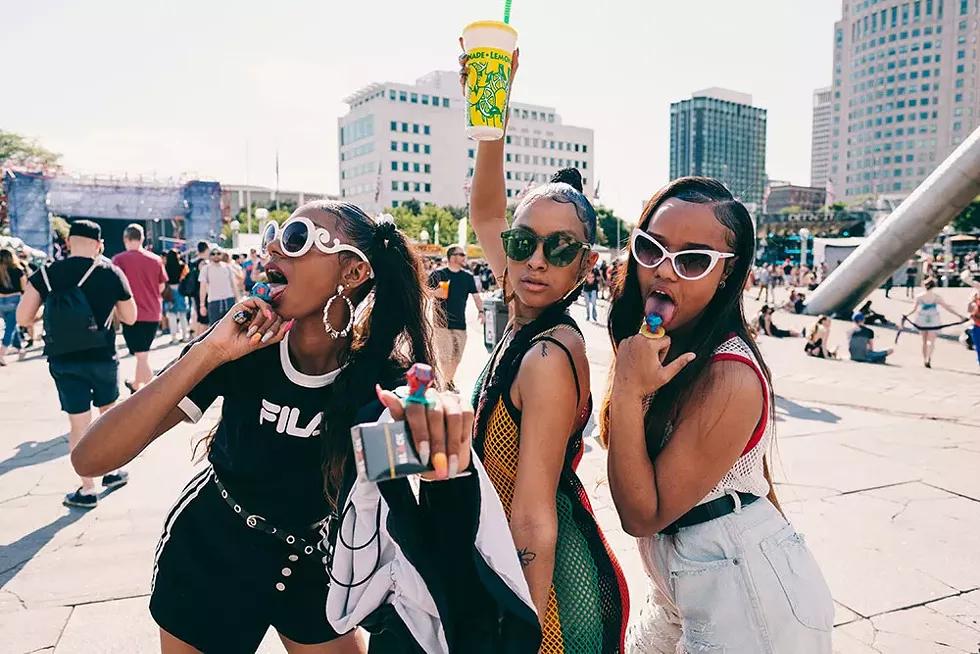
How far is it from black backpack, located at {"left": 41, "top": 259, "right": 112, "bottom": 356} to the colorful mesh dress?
183 inches

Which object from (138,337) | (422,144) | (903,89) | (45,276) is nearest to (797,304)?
(138,337)

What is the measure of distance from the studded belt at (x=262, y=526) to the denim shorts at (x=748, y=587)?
1.08 metres

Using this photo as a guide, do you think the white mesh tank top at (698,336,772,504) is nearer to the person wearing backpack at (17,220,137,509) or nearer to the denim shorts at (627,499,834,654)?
the denim shorts at (627,499,834,654)

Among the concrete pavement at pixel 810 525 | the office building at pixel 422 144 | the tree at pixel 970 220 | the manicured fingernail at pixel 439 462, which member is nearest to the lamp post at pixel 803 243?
the concrete pavement at pixel 810 525

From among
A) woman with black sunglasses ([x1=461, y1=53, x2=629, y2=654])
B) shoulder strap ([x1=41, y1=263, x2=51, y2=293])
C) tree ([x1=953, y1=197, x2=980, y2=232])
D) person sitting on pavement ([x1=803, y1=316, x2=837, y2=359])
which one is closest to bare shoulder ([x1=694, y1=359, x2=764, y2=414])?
woman with black sunglasses ([x1=461, y1=53, x2=629, y2=654])

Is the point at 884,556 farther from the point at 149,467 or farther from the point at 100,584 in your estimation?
the point at 149,467

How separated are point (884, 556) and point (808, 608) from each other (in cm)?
305

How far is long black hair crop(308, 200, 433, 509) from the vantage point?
1.86 metres

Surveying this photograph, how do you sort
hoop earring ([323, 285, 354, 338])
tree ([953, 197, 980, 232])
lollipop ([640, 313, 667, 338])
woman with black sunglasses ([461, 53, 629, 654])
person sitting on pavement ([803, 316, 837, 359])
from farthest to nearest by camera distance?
1. tree ([953, 197, 980, 232])
2. person sitting on pavement ([803, 316, 837, 359])
3. hoop earring ([323, 285, 354, 338])
4. lollipop ([640, 313, 667, 338])
5. woman with black sunglasses ([461, 53, 629, 654])

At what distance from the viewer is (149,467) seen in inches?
222

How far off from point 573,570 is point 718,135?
129 meters

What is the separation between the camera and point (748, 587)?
165 cm

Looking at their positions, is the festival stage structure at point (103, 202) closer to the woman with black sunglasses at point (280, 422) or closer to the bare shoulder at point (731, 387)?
the woman with black sunglasses at point (280, 422)

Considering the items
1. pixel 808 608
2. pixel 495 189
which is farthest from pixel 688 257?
pixel 495 189
